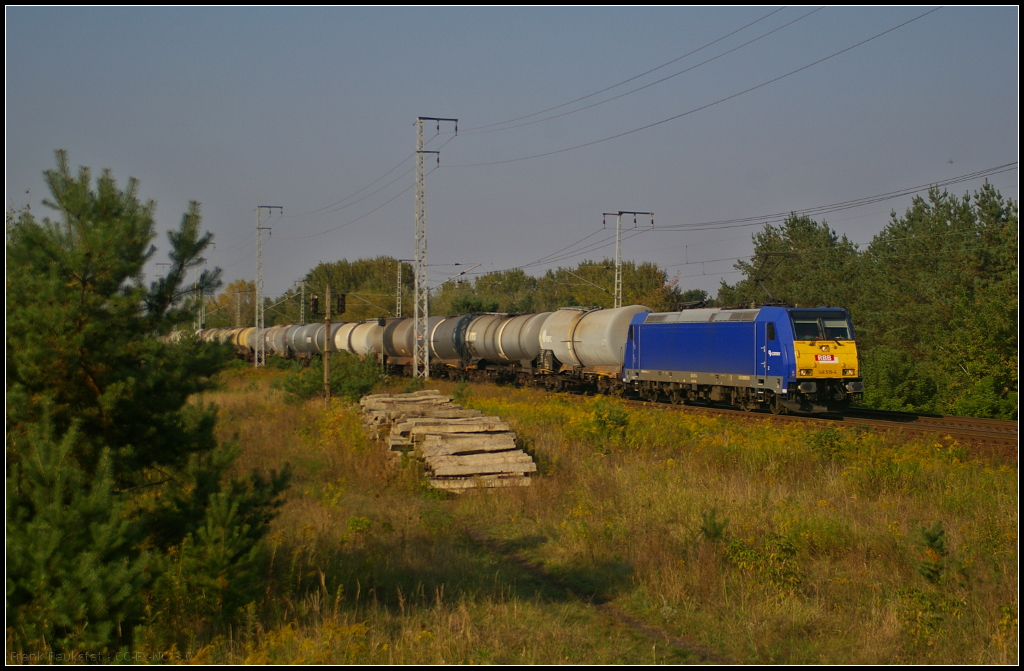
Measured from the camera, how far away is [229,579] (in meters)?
5.99

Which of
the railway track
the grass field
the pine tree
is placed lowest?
the grass field

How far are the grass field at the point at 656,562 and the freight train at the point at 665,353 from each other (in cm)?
384

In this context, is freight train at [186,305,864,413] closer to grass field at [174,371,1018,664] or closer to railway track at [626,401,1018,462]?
railway track at [626,401,1018,462]

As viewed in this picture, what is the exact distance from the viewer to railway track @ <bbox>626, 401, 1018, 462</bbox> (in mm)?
14148

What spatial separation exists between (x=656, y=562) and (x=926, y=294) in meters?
32.3

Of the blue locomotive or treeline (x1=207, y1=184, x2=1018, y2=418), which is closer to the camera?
the blue locomotive

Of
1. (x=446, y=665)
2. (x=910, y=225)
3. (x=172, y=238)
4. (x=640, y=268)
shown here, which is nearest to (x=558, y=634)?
(x=446, y=665)

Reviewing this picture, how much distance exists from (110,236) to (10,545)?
2.17 metres

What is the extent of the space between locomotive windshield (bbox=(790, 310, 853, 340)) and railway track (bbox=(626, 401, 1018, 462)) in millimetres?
2109

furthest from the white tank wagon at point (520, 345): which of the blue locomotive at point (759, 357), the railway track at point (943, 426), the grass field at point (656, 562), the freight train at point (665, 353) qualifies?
the grass field at point (656, 562)

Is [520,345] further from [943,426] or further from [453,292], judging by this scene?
[453,292]

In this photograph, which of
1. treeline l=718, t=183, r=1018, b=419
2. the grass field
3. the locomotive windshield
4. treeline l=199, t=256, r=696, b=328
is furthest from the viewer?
treeline l=199, t=256, r=696, b=328

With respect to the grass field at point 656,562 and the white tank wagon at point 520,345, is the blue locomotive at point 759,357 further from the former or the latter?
the grass field at point 656,562

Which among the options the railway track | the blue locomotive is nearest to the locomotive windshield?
the blue locomotive
